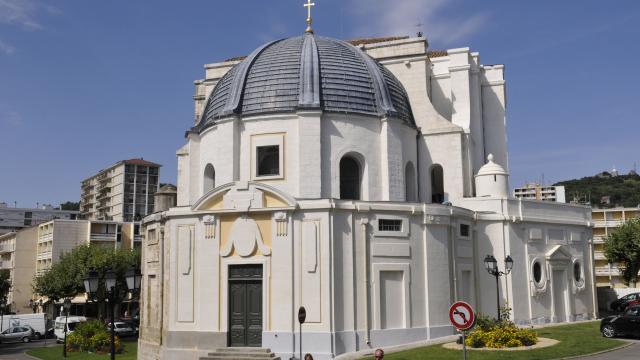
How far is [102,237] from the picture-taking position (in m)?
77.7

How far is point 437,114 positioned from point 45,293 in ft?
128

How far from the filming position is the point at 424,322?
2706 cm

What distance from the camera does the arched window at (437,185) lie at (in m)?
35.8

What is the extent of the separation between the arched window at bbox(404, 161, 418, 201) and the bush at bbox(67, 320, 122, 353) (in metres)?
17.9

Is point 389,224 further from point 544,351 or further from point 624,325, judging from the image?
point 624,325

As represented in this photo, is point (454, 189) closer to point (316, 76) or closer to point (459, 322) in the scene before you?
point (316, 76)

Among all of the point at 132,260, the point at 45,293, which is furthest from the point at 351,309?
the point at 45,293

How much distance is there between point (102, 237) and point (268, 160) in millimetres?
52809

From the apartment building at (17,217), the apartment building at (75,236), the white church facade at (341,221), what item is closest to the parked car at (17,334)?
the apartment building at (75,236)

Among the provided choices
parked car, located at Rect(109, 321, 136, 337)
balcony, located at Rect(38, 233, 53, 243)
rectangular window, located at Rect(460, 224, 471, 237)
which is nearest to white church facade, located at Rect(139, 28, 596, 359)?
rectangular window, located at Rect(460, 224, 471, 237)

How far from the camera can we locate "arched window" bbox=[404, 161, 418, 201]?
3201 cm

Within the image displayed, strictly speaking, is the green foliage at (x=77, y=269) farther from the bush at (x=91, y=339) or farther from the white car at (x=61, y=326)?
the bush at (x=91, y=339)

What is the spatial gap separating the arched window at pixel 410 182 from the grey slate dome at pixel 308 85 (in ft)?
7.15

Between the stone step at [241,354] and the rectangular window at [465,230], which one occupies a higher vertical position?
the rectangular window at [465,230]
